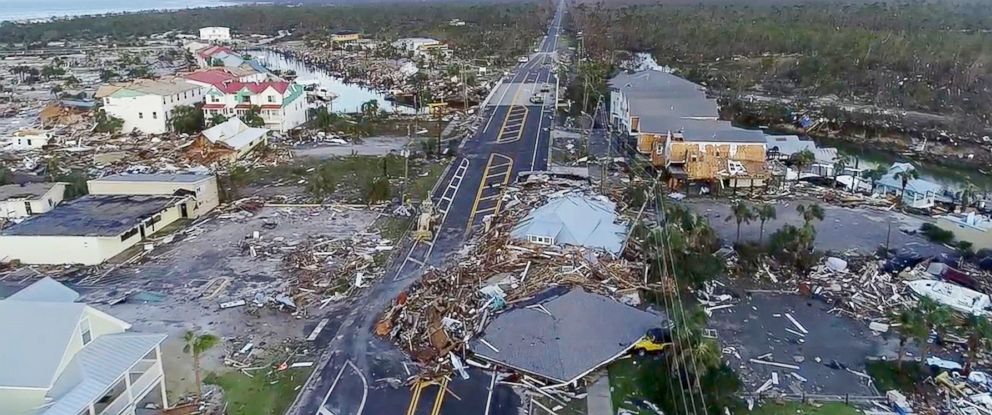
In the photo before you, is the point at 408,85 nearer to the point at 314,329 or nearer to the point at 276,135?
the point at 276,135

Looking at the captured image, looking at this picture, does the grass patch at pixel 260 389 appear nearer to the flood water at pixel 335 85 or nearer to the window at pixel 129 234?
the window at pixel 129 234

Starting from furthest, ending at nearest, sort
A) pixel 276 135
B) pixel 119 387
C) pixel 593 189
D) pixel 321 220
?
pixel 276 135, pixel 593 189, pixel 321 220, pixel 119 387

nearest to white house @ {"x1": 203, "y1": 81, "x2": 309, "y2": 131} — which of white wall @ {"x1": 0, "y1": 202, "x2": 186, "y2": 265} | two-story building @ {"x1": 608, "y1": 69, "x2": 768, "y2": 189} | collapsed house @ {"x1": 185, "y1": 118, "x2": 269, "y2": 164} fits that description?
collapsed house @ {"x1": 185, "y1": 118, "x2": 269, "y2": 164}

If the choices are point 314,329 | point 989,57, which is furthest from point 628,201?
point 989,57

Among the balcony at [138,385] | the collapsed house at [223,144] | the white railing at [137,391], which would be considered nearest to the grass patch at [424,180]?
the collapsed house at [223,144]

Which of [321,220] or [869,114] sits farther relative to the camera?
[869,114]

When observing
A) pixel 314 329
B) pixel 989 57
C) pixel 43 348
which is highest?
pixel 989 57
